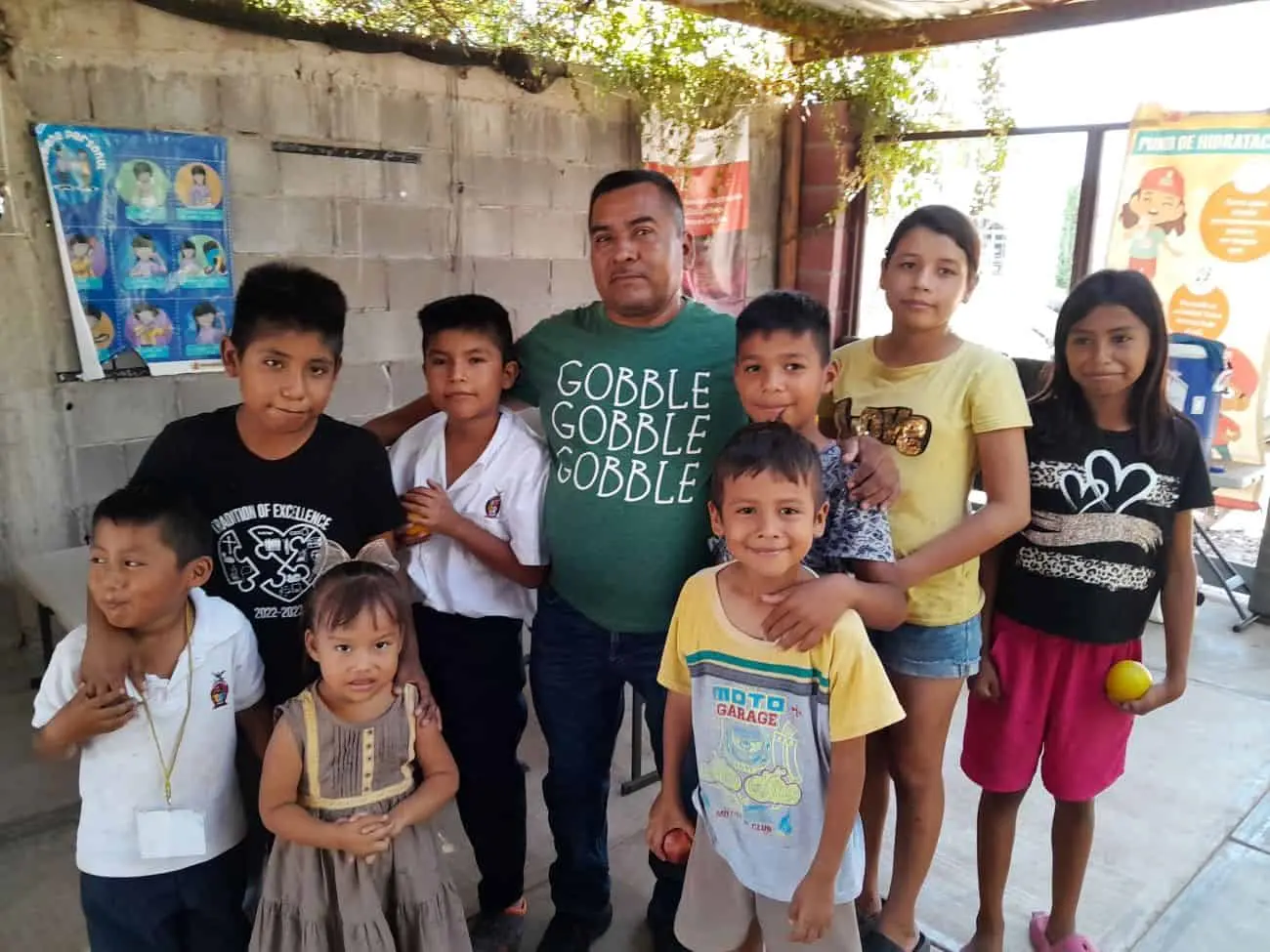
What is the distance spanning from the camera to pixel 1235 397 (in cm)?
477

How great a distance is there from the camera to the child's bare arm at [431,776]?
5.45 feet

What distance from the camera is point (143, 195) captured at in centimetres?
340

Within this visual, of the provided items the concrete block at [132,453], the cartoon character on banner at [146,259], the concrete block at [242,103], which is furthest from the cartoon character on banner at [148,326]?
the concrete block at [242,103]

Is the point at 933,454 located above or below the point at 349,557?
above

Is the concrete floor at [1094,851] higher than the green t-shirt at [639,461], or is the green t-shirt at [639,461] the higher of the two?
the green t-shirt at [639,461]

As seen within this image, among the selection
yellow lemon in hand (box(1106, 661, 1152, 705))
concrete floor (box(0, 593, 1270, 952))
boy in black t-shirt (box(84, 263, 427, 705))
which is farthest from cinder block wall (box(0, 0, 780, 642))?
yellow lemon in hand (box(1106, 661, 1152, 705))

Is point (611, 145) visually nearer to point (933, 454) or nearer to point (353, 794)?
point (933, 454)

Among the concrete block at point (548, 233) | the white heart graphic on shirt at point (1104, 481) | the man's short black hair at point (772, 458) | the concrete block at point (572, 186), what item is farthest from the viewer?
the concrete block at point (572, 186)

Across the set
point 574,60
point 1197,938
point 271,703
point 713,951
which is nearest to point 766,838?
point 713,951

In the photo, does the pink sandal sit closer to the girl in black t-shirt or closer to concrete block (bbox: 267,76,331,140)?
the girl in black t-shirt

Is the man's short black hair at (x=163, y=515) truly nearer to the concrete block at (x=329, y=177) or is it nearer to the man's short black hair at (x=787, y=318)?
the man's short black hair at (x=787, y=318)

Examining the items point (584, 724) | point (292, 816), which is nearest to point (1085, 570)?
point (584, 724)

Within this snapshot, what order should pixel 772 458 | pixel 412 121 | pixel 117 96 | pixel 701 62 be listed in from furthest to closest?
→ pixel 701 62, pixel 412 121, pixel 117 96, pixel 772 458

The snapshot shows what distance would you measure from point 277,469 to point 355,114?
2.76 metres
